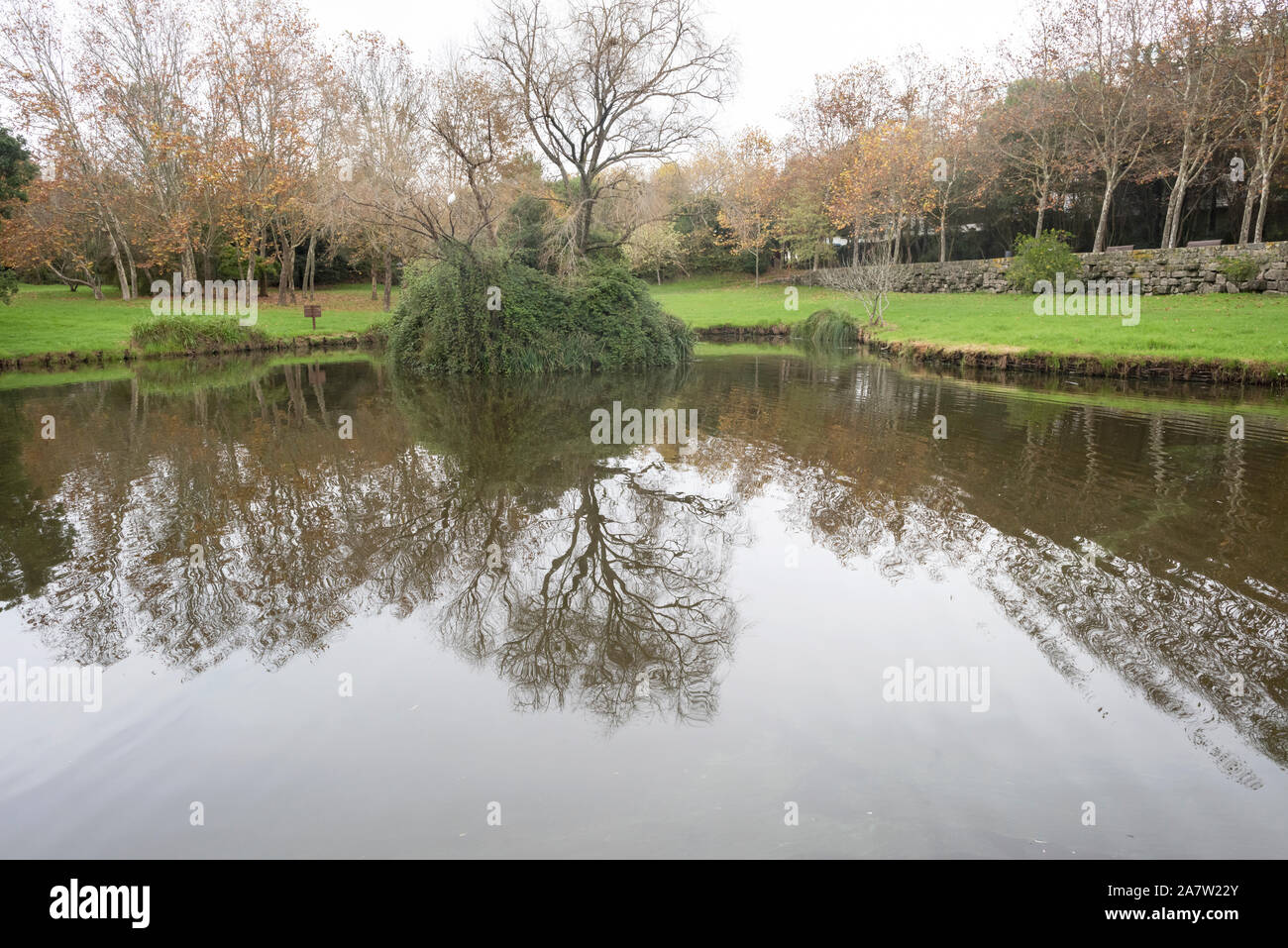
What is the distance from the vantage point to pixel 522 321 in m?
23.0

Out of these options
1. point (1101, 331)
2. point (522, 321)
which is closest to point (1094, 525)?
point (1101, 331)

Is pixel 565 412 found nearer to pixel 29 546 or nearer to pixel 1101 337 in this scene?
pixel 29 546

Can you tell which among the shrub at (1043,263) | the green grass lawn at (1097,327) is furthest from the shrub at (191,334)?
the shrub at (1043,263)

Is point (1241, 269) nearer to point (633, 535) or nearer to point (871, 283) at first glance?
point (871, 283)

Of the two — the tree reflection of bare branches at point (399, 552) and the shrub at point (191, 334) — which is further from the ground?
the shrub at point (191, 334)

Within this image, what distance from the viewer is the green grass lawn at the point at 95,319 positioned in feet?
83.6

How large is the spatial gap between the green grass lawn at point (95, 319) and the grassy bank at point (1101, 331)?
1823cm

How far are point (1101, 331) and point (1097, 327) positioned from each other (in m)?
0.78

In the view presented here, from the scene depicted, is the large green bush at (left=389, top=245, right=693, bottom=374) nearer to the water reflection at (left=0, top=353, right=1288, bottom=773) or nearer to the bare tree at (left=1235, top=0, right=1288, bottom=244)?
the water reflection at (left=0, top=353, right=1288, bottom=773)

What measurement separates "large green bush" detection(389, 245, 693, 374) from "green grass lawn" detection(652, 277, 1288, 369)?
853 centimetres

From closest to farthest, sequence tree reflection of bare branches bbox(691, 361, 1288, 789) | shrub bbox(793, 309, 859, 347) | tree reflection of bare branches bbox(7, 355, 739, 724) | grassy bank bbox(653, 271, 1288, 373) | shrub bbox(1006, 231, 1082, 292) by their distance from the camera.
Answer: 1. tree reflection of bare branches bbox(691, 361, 1288, 789)
2. tree reflection of bare branches bbox(7, 355, 739, 724)
3. grassy bank bbox(653, 271, 1288, 373)
4. shrub bbox(793, 309, 859, 347)
5. shrub bbox(1006, 231, 1082, 292)

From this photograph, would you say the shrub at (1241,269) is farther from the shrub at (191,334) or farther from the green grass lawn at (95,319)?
the shrub at (191,334)

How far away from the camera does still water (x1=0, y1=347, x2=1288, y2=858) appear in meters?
3.89

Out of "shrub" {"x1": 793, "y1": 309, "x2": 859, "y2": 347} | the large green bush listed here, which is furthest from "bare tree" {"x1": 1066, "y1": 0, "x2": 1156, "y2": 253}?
the large green bush
